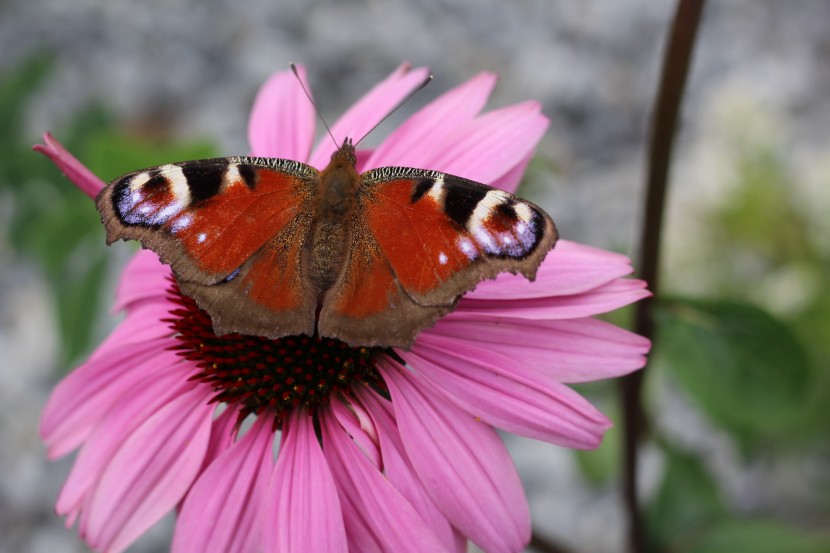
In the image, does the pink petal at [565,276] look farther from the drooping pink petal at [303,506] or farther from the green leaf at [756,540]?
the green leaf at [756,540]

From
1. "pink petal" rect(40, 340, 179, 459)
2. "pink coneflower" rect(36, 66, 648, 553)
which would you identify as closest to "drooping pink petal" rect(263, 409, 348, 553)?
"pink coneflower" rect(36, 66, 648, 553)

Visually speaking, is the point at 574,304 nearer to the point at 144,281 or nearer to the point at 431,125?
the point at 431,125

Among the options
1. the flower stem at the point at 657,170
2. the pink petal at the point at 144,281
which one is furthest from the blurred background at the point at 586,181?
the pink petal at the point at 144,281

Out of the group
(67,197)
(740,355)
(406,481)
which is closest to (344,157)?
(406,481)

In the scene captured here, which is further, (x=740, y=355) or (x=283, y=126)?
(x=740, y=355)

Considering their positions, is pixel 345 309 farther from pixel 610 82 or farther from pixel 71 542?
pixel 610 82

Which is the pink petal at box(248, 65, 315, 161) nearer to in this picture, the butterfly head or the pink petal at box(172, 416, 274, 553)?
the butterfly head

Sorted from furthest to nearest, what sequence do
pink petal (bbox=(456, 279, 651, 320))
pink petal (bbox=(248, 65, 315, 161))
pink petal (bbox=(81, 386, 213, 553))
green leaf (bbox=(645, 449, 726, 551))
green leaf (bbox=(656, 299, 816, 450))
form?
green leaf (bbox=(645, 449, 726, 551)), green leaf (bbox=(656, 299, 816, 450)), pink petal (bbox=(248, 65, 315, 161)), pink petal (bbox=(81, 386, 213, 553)), pink petal (bbox=(456, 279, 651, 320))
